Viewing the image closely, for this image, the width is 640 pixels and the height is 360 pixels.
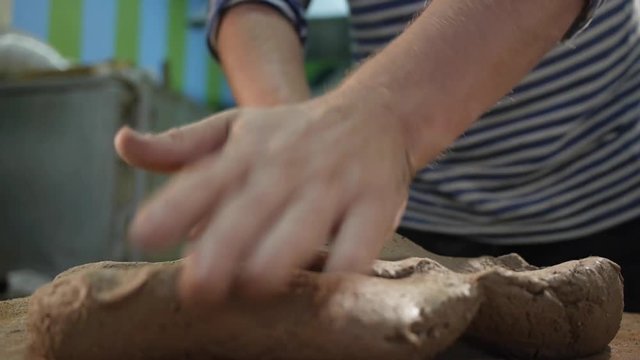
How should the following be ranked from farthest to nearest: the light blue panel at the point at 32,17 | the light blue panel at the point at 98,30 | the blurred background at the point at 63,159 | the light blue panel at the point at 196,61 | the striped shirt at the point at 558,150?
1. the light blue panel at the point at 196,61
2. the light blue panel at the point at 98,30
3. the light blue panel at the point at 32,17
4. the blurred background at the point at 63,159
5. the striped shirt at the point at 558,150

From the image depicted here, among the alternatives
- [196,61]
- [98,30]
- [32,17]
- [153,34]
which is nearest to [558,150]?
[32,17]

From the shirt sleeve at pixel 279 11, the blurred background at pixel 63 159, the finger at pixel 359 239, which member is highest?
the shirt sleeve at pixel 279 11

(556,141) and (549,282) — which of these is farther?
(556,141)

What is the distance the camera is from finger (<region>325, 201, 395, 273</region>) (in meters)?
0.47

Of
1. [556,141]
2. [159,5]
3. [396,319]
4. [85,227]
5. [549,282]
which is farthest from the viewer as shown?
[159,5]

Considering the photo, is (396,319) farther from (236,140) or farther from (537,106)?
(537,106)

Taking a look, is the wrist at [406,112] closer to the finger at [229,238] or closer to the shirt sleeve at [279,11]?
the finger at [229,238]

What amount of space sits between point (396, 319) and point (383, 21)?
28.7 inches

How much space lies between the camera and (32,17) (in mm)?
2918

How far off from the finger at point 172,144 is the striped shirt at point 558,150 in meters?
0.61

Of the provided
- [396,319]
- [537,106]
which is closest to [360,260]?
[396,319]

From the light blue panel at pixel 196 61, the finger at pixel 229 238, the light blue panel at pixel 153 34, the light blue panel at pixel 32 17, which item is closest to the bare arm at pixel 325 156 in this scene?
the finger at pixel 229 238

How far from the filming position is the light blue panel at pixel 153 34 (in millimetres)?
3734

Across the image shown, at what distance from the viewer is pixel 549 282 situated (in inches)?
21.7
